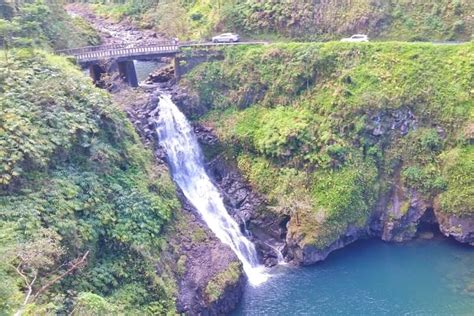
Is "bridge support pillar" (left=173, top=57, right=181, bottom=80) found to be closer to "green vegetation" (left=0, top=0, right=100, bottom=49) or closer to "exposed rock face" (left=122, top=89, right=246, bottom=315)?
"green vegetation" (left=0, top=0, right=100, bottom=49)

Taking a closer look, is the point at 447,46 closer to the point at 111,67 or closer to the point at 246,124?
the point at 246,124

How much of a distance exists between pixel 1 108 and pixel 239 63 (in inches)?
933

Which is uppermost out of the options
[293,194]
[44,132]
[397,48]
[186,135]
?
[397,48]

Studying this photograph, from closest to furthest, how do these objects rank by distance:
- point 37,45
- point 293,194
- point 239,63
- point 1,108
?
point 1,108, point 293,194, point 37,45, point 239,63

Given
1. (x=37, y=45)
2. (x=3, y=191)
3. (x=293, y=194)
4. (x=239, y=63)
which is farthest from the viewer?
(x=239, y=63)

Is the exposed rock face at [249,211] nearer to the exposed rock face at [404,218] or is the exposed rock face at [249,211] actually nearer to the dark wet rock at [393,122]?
the exposed rock face at [404,218]

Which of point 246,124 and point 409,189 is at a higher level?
point 246,124

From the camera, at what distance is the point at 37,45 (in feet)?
143

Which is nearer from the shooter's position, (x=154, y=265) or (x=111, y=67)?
(x=154, y=265)

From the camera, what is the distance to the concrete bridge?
45062 millimetres

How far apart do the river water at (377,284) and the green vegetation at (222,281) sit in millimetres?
1927

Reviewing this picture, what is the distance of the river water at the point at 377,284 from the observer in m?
34.2

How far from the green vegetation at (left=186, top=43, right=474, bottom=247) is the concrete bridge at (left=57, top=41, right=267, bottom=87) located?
5.52 meters

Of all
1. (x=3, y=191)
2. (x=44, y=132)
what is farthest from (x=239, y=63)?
(x=3, y=191)
